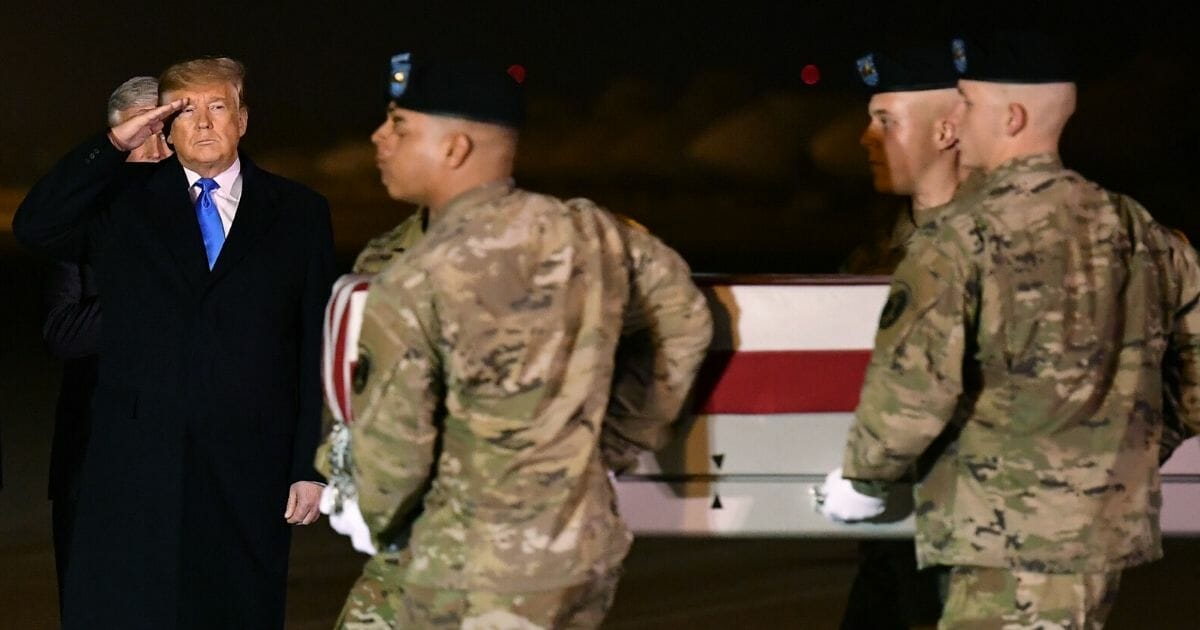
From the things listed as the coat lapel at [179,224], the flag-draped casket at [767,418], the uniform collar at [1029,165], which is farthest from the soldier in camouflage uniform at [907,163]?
the coat lapel at [179,224]

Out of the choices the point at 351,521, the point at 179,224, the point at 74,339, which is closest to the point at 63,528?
the point at 74,339

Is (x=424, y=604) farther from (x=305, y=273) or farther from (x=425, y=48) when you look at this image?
(x=425, y=48)

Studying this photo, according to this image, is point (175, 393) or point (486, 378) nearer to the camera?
point (486, 378)

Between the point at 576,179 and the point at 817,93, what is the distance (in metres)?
2.80

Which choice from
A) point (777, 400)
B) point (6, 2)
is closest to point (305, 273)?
point (777, 400)

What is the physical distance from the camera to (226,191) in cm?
300

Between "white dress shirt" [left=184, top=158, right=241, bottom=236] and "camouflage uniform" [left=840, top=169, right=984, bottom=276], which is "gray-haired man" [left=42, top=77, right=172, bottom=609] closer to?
"white dress shirt" [left=184, top=158, right=241, bottom=236]

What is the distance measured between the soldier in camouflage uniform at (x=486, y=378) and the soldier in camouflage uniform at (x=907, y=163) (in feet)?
2.84

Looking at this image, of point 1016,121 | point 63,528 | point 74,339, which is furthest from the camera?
point 63,528

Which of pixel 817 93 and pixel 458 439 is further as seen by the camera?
pixel 817 93

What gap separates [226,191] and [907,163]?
1.10 m

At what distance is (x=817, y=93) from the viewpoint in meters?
20.9

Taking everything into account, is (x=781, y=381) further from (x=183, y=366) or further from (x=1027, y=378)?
(x=183, y=366)

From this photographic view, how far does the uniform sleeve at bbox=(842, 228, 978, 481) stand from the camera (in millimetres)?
2420
